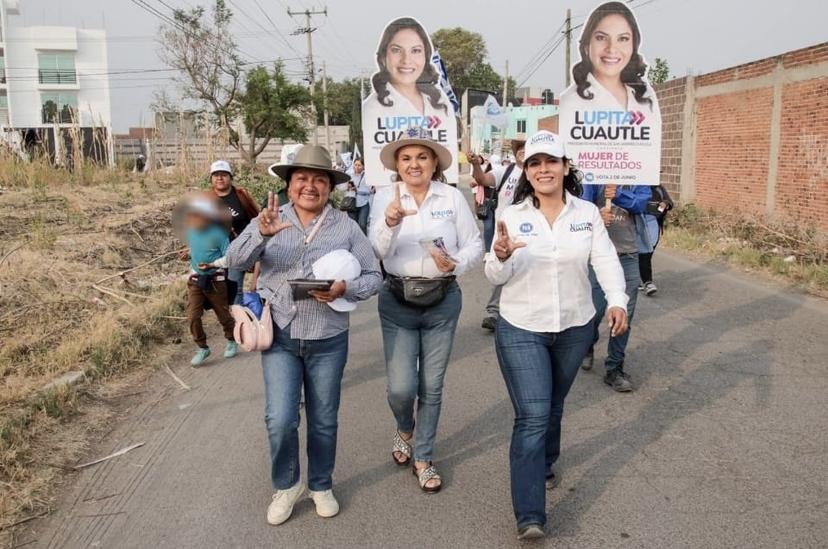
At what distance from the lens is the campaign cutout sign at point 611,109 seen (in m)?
A: 5.62

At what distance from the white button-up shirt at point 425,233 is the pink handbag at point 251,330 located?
2.41 feet

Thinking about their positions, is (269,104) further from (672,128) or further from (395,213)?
(395,213)

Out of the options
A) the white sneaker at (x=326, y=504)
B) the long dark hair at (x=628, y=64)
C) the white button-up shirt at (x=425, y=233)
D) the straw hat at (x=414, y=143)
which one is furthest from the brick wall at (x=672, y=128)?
the white sneaker at (x=326, y=504)

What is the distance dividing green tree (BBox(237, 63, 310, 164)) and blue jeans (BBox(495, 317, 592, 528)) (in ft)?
89.0

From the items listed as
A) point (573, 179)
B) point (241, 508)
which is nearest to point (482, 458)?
point (241, 508)

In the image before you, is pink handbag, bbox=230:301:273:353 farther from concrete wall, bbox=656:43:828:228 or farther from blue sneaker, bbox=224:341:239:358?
concrete wall, bbox=656:43:828:228

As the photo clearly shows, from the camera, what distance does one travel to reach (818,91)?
1180 cm

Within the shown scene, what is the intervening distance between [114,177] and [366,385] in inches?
634

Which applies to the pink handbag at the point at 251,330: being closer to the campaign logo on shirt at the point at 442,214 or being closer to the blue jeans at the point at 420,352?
the blue jeans at the point at 420,352

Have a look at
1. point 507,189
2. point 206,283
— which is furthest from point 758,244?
point 206,283

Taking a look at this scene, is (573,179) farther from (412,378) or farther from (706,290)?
(706,290)

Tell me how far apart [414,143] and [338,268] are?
2.93 ft

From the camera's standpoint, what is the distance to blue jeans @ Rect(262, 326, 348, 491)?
11.3 feet

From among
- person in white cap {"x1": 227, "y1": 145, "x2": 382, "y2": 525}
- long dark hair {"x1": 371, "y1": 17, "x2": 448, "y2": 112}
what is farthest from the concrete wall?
person in white cap {"x1": 227, "y1": 145, "x2": 382, "y2": 525}
